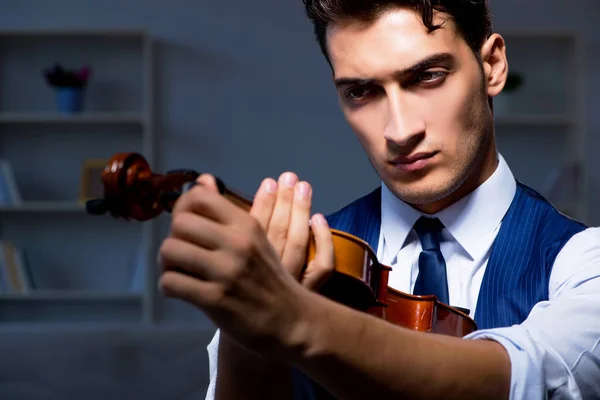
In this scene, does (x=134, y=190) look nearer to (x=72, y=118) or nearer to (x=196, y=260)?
(x=196, y=260)

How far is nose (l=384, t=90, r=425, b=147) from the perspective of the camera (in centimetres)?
117

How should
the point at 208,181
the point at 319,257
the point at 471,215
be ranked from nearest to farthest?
the point at 208,181
the point at 319,257
the point at 471,215

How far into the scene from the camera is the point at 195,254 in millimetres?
603

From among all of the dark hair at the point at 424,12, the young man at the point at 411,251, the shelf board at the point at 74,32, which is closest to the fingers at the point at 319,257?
the young man at the point at 411,251

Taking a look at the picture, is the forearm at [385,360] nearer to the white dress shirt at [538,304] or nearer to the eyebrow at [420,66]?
the white dress shirt at [538,304]

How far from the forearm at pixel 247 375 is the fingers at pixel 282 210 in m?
0.19

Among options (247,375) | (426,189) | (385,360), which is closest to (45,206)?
(426,189)

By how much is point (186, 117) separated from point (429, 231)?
389 centimetres

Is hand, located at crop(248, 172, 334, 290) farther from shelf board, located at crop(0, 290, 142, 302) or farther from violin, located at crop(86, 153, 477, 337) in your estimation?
shelf board, located at crop(0, 290, 142, 302)

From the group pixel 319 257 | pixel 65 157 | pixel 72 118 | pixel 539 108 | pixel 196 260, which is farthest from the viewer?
pixel 539 108

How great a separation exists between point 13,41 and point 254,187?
170 cm


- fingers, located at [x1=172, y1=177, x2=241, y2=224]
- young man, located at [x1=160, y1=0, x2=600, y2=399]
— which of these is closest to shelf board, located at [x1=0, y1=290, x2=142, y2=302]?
young man, located at [x1=160, y1=0, x2=600, y2=399]

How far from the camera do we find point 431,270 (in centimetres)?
126

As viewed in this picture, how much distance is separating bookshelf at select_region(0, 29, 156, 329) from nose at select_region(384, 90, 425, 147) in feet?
12.9
